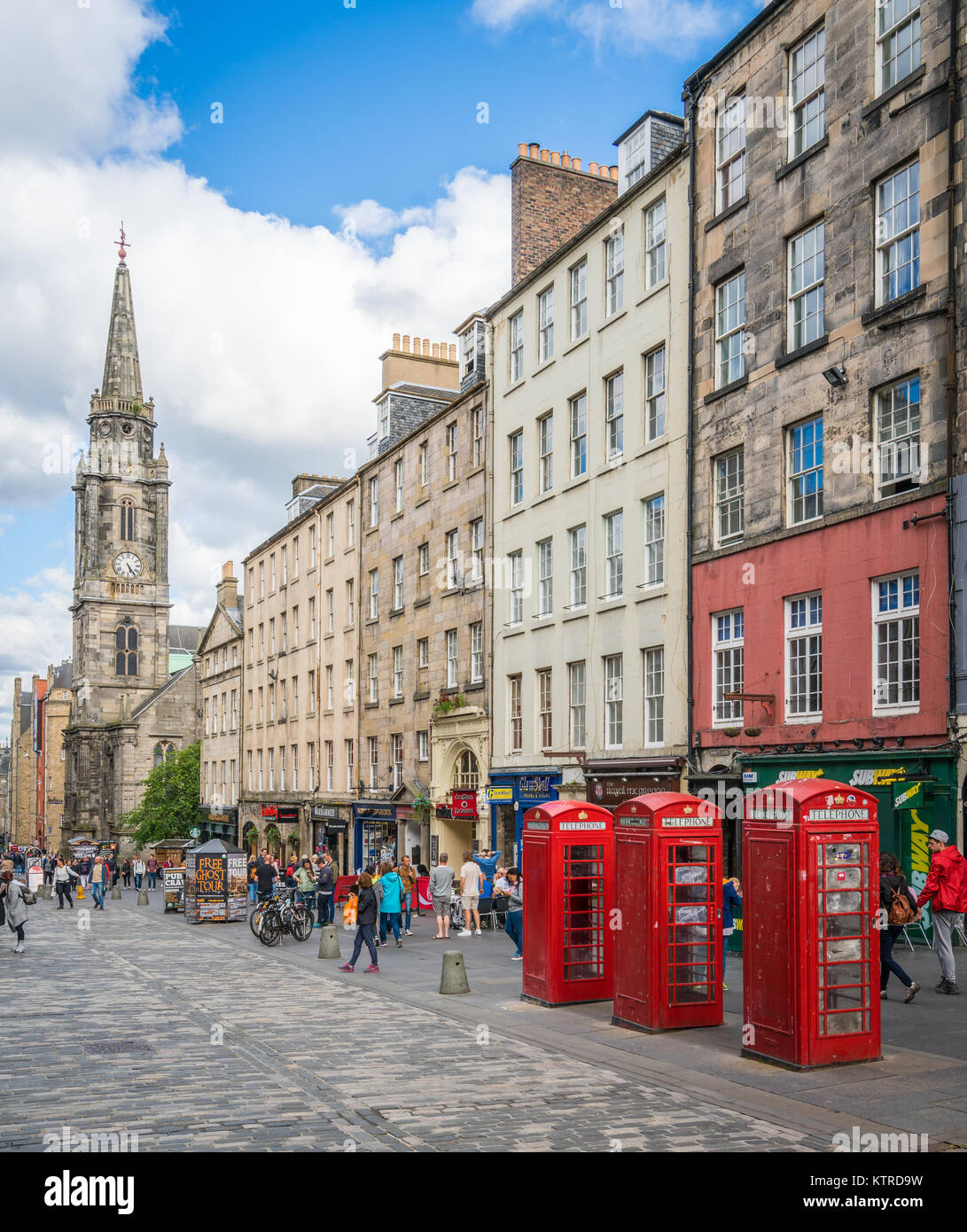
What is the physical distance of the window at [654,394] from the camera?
25172mm

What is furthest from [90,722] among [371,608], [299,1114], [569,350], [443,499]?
[299,1114]

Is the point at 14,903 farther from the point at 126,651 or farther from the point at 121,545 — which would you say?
the point at 121,545

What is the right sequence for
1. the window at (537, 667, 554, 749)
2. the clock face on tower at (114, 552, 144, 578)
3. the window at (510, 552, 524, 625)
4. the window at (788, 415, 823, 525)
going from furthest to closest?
1. the clock face on tower at (114, 552, 144, 578)
2. the window at (510, 552, 524, 625)
3. the window at (537, 667, 554, 749)
4. the window at (788, 415, 823, 525)

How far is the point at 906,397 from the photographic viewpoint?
18.1 metres

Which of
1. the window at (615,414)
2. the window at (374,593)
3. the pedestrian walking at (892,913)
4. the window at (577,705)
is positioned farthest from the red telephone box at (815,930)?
the window at (374,593)

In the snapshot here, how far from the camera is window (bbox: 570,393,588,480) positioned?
2838 centimetres

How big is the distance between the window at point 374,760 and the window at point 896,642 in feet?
80.3

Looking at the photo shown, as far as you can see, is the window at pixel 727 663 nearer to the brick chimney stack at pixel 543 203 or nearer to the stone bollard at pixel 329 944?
the stone bollard at pixel 329 944

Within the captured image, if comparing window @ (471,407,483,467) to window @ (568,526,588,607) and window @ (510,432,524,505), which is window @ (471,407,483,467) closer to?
window @ (510,432,524,505)

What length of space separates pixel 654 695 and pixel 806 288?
871 cm

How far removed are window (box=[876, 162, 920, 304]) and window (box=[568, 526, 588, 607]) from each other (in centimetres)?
1071

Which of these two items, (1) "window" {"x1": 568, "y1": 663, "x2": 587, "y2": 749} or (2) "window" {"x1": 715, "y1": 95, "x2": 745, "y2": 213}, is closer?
(2) "window" {"x1": 715, "y1": 95, "x2": 745, "y2": 213}

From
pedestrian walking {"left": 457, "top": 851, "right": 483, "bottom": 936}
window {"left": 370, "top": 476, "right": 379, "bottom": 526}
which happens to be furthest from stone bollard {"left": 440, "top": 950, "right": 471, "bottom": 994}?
window {"left": 370, "top": 476, "right": 379, "bottom": 526}

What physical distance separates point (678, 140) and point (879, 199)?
31.4 ft
